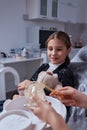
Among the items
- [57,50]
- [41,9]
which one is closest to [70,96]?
[57,50]

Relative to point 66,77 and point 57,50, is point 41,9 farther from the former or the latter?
point 66,77

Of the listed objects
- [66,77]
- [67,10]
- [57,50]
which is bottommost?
[66,77]

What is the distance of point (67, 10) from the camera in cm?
341

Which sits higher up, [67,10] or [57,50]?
[67,10]

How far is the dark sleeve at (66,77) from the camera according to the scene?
105 centimetres

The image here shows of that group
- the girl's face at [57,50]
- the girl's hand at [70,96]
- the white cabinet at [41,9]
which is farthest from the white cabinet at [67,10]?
the girl's hand at [70,96]

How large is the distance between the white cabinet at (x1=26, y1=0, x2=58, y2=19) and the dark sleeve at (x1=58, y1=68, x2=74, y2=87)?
79.5 inches

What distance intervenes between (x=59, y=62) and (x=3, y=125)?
67cm

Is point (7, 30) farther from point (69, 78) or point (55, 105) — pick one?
point (55, 105)

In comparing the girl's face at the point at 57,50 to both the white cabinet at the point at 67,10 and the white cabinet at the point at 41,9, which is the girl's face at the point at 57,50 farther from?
the white cabinet at the point at 67,10

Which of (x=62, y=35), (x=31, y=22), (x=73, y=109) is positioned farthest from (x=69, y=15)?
(x=73, y=109)

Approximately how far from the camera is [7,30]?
2.86m

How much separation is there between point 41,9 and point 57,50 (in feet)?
6.63

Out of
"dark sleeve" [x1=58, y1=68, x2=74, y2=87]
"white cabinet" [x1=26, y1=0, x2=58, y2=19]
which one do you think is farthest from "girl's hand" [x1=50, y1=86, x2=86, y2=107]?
"white cabinet" [x1=26, y1=0, x2=58, y2=19]
